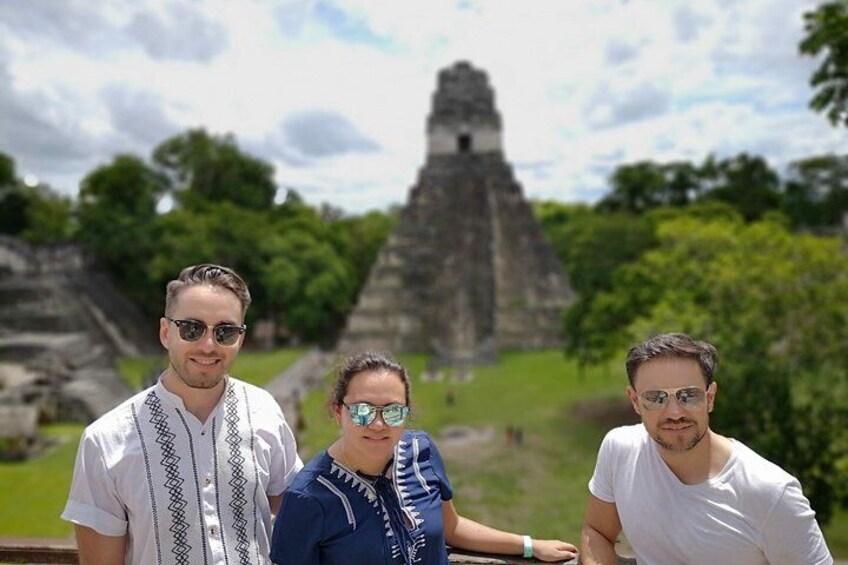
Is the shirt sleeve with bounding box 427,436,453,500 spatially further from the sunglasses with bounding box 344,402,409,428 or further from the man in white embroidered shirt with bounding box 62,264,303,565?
the man in white embroidered shirt with bounding box 62,264,303,565

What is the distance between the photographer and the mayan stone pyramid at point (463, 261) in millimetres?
29422

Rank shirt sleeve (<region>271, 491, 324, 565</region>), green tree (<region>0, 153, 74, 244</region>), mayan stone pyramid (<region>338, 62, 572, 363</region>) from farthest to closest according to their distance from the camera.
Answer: green tree (<region>0, 153, 74, 244</region>) < mayan stone pyramid (<region>338, 62, 572, 363</region>) < shirt sleeve (<region>271, 491, 324, 565</region>)

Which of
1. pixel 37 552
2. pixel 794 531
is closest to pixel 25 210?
pixel 37 552

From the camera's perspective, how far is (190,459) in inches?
103

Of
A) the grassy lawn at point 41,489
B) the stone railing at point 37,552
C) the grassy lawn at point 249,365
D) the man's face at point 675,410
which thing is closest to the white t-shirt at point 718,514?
the man's face at point 675,410

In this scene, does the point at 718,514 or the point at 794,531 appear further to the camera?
the point at 718,514

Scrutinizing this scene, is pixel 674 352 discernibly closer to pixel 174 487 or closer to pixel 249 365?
pixel 174 487

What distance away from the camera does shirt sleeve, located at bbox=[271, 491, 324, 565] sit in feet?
7.73

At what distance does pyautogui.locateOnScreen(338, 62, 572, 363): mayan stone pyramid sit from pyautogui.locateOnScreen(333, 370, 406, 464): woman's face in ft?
78.2

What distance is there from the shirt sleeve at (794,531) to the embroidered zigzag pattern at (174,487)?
2.08 metres

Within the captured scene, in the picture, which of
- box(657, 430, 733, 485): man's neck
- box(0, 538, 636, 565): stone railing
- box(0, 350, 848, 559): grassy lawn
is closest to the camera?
box(657, 430, 733, 485): man's neck

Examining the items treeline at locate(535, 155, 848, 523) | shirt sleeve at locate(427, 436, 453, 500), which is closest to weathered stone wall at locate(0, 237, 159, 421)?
treeline at locate(535, 155, 848, 523)

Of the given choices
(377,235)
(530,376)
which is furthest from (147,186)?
(530,376)

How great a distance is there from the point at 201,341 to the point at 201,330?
4 cm
